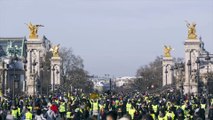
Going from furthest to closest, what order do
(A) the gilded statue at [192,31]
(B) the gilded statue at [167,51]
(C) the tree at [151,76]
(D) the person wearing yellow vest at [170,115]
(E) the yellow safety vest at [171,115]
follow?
(C) the tree at [151,76] → (B) the gilded statue at [167,51] → (A) the gilded statue at [192,31] → (E) the yellow safety vest at [171,115] → (D) the person wearing yellow vest at [170,115]

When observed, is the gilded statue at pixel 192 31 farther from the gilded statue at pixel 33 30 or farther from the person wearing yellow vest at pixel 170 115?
A: the person wearing yellow vest at pixel 170 115

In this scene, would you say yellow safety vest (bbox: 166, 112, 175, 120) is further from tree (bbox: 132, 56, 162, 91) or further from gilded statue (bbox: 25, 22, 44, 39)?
tree (bbox: 132, 56, 162, 91)

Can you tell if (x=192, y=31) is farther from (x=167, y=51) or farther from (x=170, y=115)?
(x=170, y=115)

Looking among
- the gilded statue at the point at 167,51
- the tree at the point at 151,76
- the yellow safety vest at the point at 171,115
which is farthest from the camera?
the tree at the point at 151,76

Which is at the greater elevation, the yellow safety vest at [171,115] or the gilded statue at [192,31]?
the gilded statue at [192,31]

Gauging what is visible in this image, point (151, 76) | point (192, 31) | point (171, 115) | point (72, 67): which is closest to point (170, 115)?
point (171, 115)

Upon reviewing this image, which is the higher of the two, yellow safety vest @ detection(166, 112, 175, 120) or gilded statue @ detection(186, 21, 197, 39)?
gilded statue @ detection(186, 21, 197, 39)

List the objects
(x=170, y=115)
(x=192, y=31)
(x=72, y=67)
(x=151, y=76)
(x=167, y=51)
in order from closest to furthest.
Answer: (x=170, y=115) < (x=192, y=31) < (x=167, y=51) < (x=72, y=67) < (x=151, y=76)

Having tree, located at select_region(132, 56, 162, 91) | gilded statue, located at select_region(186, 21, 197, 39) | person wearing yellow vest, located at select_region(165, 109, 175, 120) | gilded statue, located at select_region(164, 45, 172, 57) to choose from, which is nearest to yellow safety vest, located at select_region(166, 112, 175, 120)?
person wearing yellow vest, located at select_region(165, 109, 175, 120)

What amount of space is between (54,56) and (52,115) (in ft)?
311

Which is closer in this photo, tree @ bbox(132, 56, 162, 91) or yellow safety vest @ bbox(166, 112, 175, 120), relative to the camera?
yellow safety vest @ bbox(166, 112, 175, 120)

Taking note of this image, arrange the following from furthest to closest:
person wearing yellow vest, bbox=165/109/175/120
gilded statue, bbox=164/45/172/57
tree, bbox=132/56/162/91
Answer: tree, bbox=132/56/162/91 < gilded statue, bbox=164/45/172/57 < person wearing yellow vest, bbox=165/109/175/120

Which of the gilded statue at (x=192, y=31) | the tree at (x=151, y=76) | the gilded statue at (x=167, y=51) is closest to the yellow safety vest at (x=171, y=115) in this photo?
the gilded statue at (x=192, y=31)

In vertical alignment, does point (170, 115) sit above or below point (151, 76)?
below
